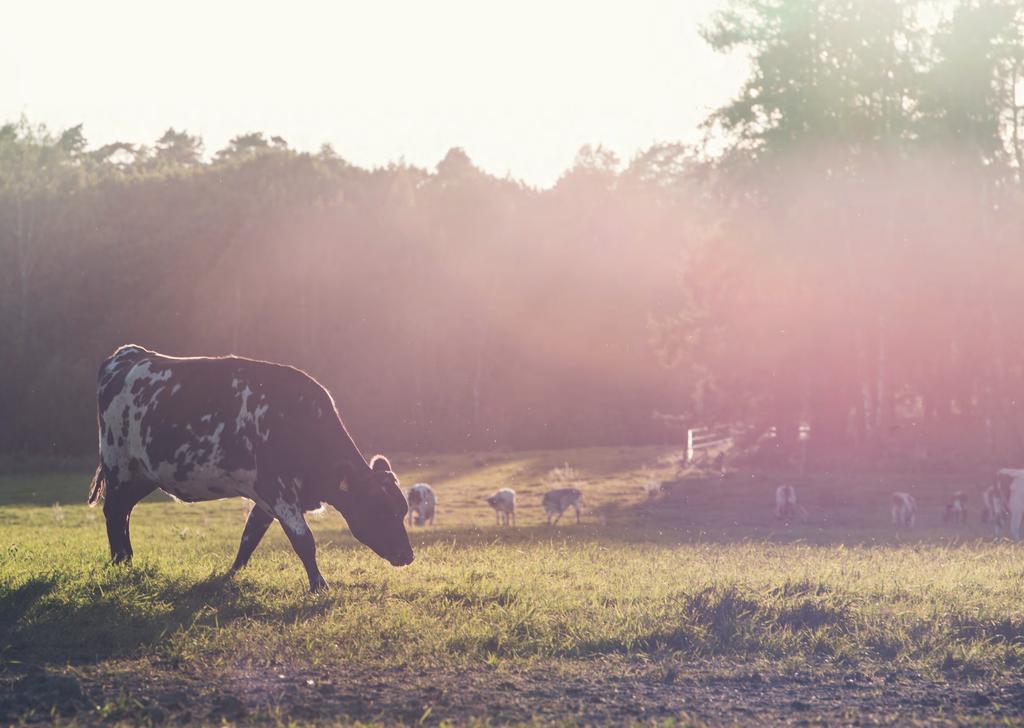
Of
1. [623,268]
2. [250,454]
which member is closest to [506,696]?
[250,454]

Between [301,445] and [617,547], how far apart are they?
8395mm

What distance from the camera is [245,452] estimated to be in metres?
11.9

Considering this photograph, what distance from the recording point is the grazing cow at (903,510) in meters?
28.6

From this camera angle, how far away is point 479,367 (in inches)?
2240

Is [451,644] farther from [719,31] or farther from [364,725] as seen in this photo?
[719,31]

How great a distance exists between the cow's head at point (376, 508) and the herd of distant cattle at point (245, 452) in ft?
0.03

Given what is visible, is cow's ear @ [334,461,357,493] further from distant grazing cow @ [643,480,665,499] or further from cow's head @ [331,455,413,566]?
distant grazing cow @ [643,480,665,499]

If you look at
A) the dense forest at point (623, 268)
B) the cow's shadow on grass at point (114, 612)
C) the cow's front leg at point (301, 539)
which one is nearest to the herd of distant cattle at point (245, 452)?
the cow's front leg at point (301, 539)

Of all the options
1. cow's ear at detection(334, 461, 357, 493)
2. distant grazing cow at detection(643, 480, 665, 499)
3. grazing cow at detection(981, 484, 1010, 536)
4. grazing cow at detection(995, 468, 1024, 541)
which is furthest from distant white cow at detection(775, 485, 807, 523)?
cow's ear at detection(334, 461, 357, 493)

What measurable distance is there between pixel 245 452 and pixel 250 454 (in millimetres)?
54

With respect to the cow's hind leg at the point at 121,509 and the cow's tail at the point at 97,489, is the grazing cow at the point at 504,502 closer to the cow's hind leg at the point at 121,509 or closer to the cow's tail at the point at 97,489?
the cow's tail at the point at 97,489

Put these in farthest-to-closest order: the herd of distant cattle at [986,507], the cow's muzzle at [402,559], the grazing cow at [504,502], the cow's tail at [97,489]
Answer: the grazing cow at [504,502] → the herd of distant cattle at [986,507] → the cow's tail at [97,489] → the cow's muzzle at [402,559]

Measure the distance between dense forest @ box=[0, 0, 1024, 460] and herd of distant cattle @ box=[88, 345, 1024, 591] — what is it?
31385 mm

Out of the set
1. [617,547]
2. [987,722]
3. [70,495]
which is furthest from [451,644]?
[70,495]
